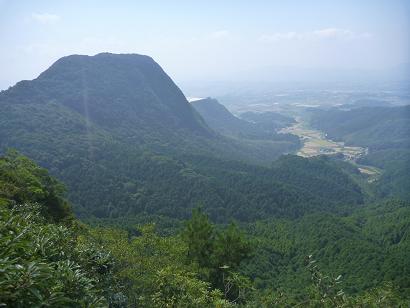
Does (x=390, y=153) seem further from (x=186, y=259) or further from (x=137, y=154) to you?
(x=186, y=259)

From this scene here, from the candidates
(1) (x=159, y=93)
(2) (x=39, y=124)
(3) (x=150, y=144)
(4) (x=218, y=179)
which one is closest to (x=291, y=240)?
(4) (x=218, y=179)

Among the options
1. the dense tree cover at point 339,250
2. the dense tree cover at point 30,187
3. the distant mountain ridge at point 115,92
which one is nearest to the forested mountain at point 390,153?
the dense tree cover at point 339,250

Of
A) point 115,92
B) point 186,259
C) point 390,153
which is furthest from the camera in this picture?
point 390,153

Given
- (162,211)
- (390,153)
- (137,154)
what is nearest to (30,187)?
(162,211)

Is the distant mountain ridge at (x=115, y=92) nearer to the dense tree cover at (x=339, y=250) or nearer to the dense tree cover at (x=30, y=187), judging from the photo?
the dense tree cover at (x=339, y=250)

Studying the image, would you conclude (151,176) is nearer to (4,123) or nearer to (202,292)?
(4,123)

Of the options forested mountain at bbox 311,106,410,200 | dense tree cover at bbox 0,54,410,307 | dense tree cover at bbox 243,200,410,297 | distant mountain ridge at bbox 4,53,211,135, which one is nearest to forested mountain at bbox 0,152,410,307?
dense tree cover at bbox 0,54,410,307

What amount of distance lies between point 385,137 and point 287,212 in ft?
418

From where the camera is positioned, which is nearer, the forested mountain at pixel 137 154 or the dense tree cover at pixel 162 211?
the dense tree cover at pixel 162 211

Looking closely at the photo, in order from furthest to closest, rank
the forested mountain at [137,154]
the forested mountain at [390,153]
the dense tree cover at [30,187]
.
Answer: the forested mountain at [390,153], the forested mountain at [137,154], the dense tree cover at [30,187]

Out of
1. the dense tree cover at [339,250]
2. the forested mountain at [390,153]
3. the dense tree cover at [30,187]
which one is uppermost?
the dense tree cover at [30,187]

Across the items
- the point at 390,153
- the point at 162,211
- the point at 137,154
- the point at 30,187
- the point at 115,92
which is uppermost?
the point at 115,92

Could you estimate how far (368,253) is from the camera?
4822 cm

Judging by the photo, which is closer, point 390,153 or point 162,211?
point 162,211
